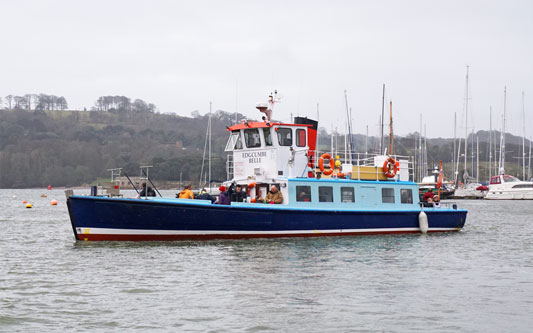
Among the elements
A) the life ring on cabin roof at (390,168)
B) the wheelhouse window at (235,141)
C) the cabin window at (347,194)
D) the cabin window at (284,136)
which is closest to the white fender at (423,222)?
the life ring on cabin roof at (390,168)

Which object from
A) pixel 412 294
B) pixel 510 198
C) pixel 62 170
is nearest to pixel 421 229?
pixel 412 294

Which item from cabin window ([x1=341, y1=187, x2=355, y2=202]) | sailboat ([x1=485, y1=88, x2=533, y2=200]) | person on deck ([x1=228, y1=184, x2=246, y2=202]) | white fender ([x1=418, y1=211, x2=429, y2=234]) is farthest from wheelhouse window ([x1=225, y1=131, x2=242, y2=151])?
sailboat ([x1=485, y1=88, x2=533, y2=200])

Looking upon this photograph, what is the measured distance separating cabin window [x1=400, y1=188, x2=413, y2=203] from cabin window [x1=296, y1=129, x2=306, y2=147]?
4932 mm

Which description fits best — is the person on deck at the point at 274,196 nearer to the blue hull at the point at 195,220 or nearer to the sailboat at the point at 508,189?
the blue hull at the point at 195,220

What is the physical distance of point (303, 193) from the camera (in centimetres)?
2330

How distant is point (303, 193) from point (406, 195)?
5608 mm

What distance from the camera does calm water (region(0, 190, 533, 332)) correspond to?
11.5 meters

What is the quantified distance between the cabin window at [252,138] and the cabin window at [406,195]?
21.7 ft

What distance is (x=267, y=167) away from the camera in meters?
24.1

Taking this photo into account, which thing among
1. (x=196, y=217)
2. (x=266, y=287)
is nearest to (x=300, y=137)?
(x=196, y=217)

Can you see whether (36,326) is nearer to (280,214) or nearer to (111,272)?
(111,272)

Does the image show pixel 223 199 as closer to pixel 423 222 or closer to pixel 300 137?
pixel 300 137

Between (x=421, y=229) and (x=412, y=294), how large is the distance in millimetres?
12929

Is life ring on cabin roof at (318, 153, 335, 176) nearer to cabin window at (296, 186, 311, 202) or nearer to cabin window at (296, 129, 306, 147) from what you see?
cabin window at (296, 129, 306, 147)
